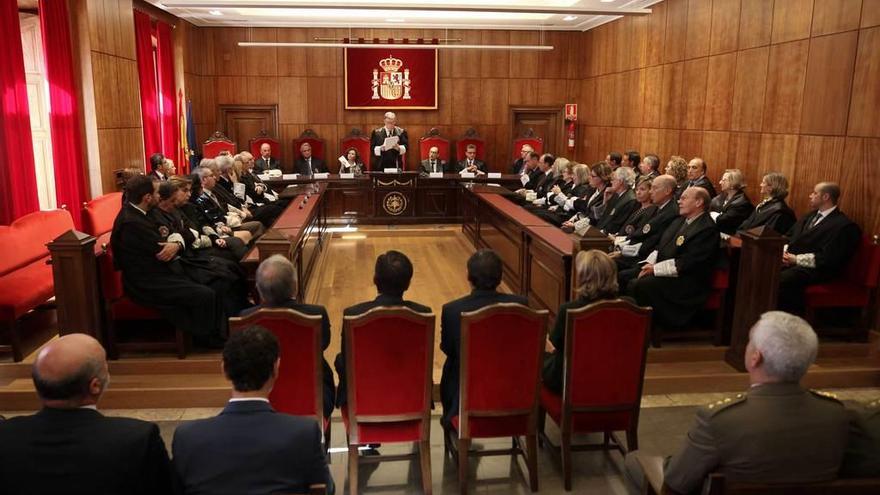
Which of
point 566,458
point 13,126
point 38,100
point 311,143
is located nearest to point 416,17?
point 311,143

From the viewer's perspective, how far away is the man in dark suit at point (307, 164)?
10.2 m

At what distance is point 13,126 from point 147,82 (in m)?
3.06

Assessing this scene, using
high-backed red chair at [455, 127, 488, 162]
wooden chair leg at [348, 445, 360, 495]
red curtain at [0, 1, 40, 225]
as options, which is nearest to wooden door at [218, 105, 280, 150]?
high-backed red chair at [455, 127, 488, 162]

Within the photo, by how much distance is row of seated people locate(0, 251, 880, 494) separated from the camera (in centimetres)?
168

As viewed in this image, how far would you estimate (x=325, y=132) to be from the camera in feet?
37.6

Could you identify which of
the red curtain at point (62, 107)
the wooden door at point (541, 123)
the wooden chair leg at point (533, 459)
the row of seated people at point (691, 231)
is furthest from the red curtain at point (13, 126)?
the wooden door at point (541, 123)

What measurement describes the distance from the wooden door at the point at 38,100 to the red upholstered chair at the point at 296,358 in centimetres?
525

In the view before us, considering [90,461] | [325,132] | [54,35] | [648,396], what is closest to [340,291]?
[648,396]

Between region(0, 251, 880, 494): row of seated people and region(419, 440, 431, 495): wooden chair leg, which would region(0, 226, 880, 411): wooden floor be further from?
region(0, 251, 880, 494): row of seated people

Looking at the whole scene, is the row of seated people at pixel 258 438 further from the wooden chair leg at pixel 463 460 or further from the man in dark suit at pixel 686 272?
the man in dark suit at pixel 686 272

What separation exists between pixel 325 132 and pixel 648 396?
28.4 feet

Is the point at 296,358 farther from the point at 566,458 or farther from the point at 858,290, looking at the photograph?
the point at 858,290

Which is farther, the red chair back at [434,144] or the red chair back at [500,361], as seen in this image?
the red chair back at [434,144]

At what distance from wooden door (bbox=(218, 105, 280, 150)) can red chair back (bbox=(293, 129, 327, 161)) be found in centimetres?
55
